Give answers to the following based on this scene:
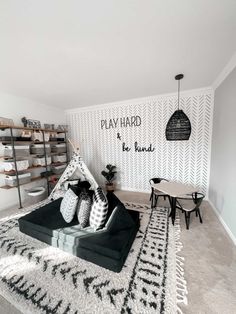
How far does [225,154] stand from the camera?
2545 millimetres

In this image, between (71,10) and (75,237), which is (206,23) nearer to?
(71,10)

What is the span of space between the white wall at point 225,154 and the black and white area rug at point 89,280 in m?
1.08

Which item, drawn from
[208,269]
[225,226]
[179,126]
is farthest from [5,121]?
[225,226]

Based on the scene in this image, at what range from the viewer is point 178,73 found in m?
2.55

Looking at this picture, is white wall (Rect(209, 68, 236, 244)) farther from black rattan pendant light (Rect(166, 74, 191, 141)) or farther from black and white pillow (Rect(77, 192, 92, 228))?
black and white pillow (Rect(77, 192, 92, 228))

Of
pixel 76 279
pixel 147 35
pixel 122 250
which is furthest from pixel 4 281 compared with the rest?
pixel 147 35

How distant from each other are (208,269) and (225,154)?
1768mm

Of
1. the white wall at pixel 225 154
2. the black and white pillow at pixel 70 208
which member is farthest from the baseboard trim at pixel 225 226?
the black and white pillow at pixel 70 208

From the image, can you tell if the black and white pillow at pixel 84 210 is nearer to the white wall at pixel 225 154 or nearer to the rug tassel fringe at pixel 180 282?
the rug tassel fringe at pixel 180 282

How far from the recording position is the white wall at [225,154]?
225 cm

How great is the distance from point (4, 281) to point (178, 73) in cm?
368

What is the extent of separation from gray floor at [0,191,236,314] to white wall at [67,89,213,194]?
1.45m

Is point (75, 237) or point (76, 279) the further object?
point (75, 237)

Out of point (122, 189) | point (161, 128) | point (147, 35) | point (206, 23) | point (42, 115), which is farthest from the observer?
point (122, 189)
